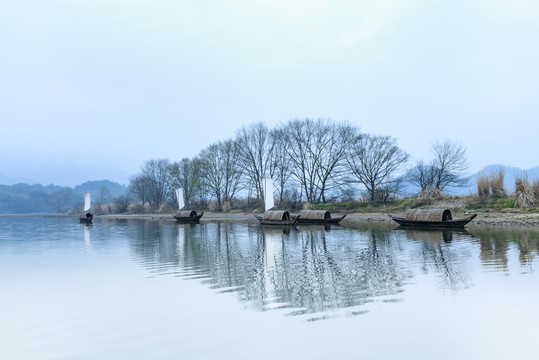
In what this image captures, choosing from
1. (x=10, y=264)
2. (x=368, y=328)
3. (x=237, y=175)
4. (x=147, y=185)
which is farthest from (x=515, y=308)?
(x=147, y=185)

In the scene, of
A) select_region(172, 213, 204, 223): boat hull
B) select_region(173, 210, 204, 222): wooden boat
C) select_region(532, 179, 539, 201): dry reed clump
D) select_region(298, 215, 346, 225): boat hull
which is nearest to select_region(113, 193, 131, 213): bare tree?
select_region(173, 210, 204, 222): wooden boat

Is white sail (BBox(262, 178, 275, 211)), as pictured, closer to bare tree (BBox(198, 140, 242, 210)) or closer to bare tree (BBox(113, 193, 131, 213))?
bare tree (BBox(198, 140, 242, 210))

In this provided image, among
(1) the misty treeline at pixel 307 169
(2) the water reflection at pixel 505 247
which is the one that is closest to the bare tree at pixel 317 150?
(1) the misty treeline at pixel 307 169

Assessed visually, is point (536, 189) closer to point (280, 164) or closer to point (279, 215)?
point (279, 215)

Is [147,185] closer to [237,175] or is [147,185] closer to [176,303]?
[237,175]

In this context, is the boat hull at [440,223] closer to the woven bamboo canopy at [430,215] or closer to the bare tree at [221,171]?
the woven bamboo canopy at [430,215]

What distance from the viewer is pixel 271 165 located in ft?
214

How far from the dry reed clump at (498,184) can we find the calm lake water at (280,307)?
20.1 m

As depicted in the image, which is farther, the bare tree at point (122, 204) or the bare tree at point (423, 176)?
the bare tree at point (122, 204)

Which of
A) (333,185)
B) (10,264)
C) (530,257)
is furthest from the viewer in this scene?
(333,185)

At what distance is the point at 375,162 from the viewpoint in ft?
169

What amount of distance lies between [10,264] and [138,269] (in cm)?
709

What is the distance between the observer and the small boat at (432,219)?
27.5m

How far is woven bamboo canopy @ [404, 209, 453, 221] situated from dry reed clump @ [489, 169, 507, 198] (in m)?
9.28
